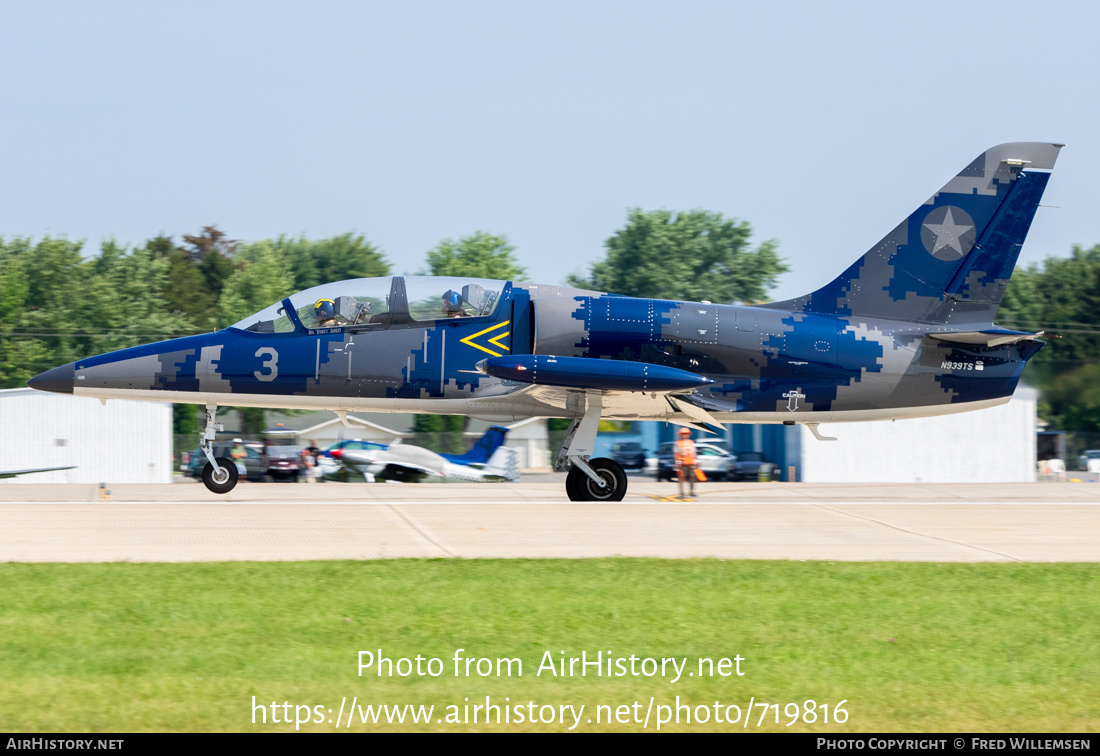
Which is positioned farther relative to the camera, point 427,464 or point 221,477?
point 427,464

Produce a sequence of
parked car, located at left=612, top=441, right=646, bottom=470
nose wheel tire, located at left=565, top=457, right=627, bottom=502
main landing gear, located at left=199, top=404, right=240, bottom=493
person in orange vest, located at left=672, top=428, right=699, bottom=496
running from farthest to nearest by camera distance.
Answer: parked car, located at left=612, top=441, right=646, bottom=470, person in orange vest, located at left=672, top=428, right=699, bottom=496, nose wheel tire, located at left=565, top=457, right=627, bottom=502, main landing gear, located at left=199, top=404, right=240, bottom=493

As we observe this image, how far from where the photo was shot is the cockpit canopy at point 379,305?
16.2 m

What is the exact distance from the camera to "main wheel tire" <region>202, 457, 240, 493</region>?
16.2 m

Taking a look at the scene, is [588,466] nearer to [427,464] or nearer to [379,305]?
[379,305]

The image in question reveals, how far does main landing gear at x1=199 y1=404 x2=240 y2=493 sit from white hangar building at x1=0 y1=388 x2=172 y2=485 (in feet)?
67.1

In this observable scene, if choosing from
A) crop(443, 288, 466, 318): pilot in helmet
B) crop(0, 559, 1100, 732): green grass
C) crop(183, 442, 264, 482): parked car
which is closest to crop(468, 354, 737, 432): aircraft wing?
crop(443, 288, 466, 318): pilot in helmet

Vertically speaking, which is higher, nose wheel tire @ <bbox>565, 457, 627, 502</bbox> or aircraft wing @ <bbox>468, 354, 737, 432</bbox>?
aircraft wing @ <bbox>468, 354, 737, 432</bbox>

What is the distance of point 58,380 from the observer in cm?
1566

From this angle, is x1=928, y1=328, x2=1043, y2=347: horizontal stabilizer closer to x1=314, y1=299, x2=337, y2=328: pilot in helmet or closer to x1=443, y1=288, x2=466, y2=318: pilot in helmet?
x1=443, y1=288, x2=466, y2=318: pilot in helmet

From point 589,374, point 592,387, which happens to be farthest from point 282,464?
point 589,374

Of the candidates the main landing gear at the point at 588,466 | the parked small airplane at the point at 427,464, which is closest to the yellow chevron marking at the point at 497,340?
the main landing gear at the point at 588,466

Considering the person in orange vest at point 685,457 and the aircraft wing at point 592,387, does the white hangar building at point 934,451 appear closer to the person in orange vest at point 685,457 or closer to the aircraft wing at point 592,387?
the person in orange vest at point 685,457

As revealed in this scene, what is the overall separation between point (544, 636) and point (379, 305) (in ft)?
31.4

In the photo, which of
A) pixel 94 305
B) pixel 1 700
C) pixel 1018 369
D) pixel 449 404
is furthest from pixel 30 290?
pixel 1 700
